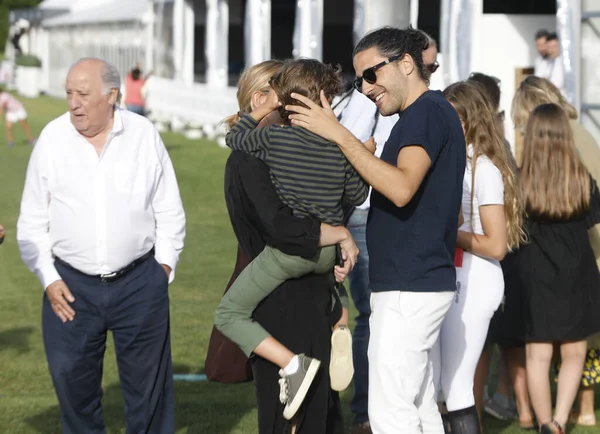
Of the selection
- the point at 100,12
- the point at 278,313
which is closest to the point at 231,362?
the point at 278,313

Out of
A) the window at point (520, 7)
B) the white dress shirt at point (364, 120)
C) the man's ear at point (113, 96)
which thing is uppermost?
the window at point (520, 7)

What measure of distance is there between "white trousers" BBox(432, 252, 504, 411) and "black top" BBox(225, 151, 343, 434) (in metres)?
0.89

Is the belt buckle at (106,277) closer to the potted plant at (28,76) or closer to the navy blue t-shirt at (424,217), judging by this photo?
the navy blue t-shirt at (424,217)

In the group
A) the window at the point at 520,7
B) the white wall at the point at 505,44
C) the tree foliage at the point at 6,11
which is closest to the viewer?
the white wall at the point at 505,44

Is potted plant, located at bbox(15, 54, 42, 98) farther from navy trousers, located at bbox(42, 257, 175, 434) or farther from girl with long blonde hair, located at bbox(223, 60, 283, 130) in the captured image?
girl with long blonde hair, located at bbox(223, 60, 283, 130)

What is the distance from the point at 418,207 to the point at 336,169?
1.11 feet

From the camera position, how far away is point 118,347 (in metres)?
4.87

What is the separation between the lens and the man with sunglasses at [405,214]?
3.80 m

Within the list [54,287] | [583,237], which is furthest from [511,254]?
[54,287]

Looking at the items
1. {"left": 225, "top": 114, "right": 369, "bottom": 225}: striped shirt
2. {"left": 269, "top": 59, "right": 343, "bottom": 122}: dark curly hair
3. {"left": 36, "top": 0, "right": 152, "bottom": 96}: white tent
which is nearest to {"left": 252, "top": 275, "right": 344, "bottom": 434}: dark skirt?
{"left": 225, "top": 114, "right": 369, "bottom": 225}: striped shirt

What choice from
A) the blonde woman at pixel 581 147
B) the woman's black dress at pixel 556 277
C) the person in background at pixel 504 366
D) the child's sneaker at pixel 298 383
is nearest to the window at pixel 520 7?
the blonde woman at pixel 581 147

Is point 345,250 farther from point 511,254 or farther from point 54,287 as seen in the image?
point 511,254

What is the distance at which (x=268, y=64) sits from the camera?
449 cm

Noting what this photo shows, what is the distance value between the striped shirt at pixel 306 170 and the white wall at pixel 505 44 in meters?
10.5
